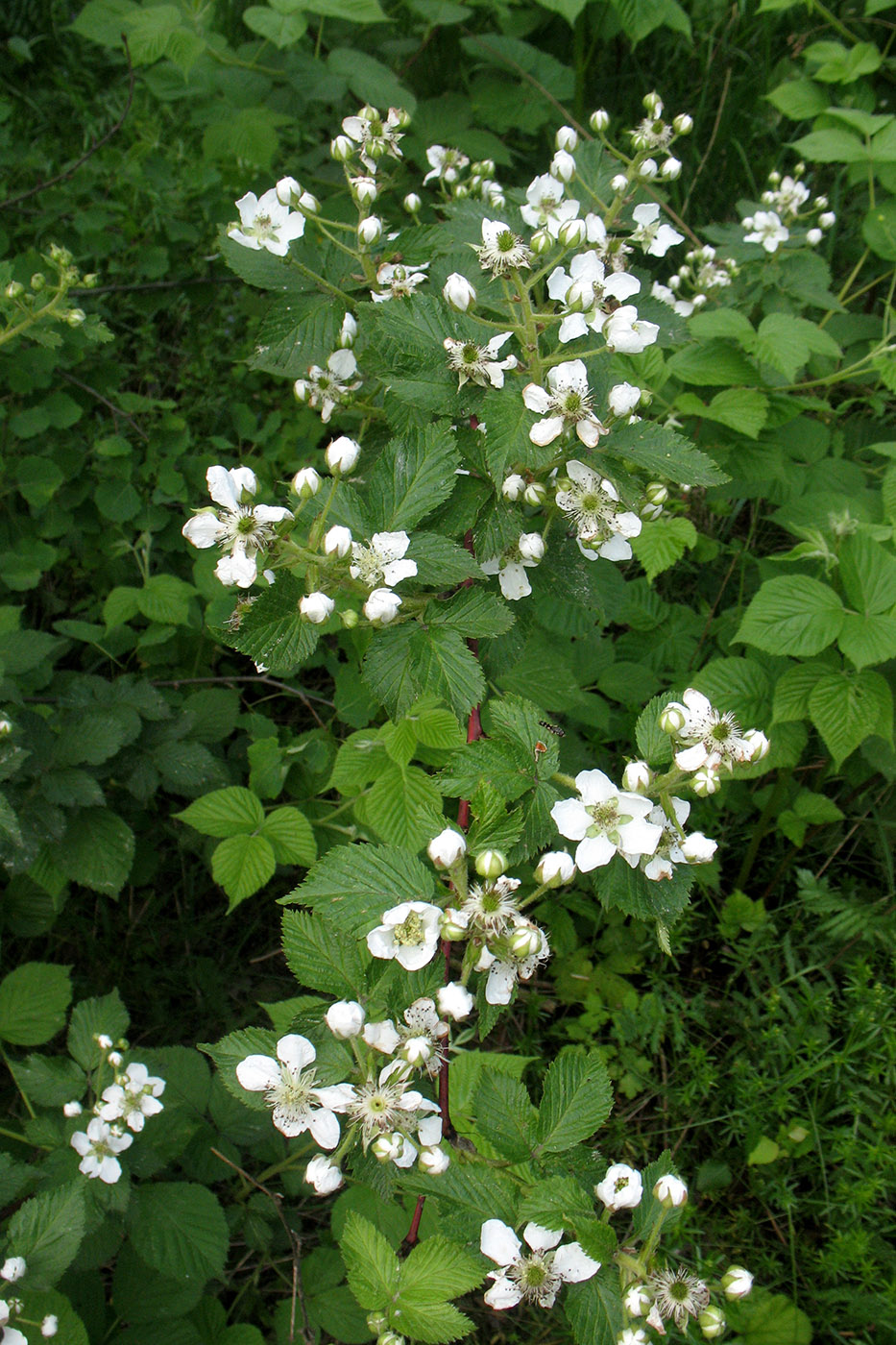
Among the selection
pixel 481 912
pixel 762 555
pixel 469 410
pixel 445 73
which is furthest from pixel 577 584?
pixel 445 73

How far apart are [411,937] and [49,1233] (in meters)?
0.89

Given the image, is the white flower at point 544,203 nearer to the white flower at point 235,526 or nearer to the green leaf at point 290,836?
the white flower at point 235,526

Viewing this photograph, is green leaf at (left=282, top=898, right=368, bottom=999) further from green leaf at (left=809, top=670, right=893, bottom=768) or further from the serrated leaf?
Answer: green leaf at (left=809, top=670, right=893, bottom=768)

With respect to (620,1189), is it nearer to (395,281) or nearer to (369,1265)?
(369,1265)

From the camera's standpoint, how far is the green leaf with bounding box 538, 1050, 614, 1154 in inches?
48.4

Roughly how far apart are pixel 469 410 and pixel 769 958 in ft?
6.14

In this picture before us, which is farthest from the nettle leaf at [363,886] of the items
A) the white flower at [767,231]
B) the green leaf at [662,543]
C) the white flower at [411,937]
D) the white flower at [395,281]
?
the white flower at [767,231]

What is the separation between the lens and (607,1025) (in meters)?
2.57

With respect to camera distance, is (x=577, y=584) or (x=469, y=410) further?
(x=577, y=584)

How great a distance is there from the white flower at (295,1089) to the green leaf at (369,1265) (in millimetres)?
209

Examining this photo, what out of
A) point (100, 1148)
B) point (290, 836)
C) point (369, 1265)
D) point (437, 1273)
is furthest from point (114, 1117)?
point (437, 1273)

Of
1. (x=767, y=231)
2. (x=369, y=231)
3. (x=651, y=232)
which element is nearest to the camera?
(x=369, y=231)

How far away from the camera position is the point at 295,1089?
1.20 metres

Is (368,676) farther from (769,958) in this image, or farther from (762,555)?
(762,555)
